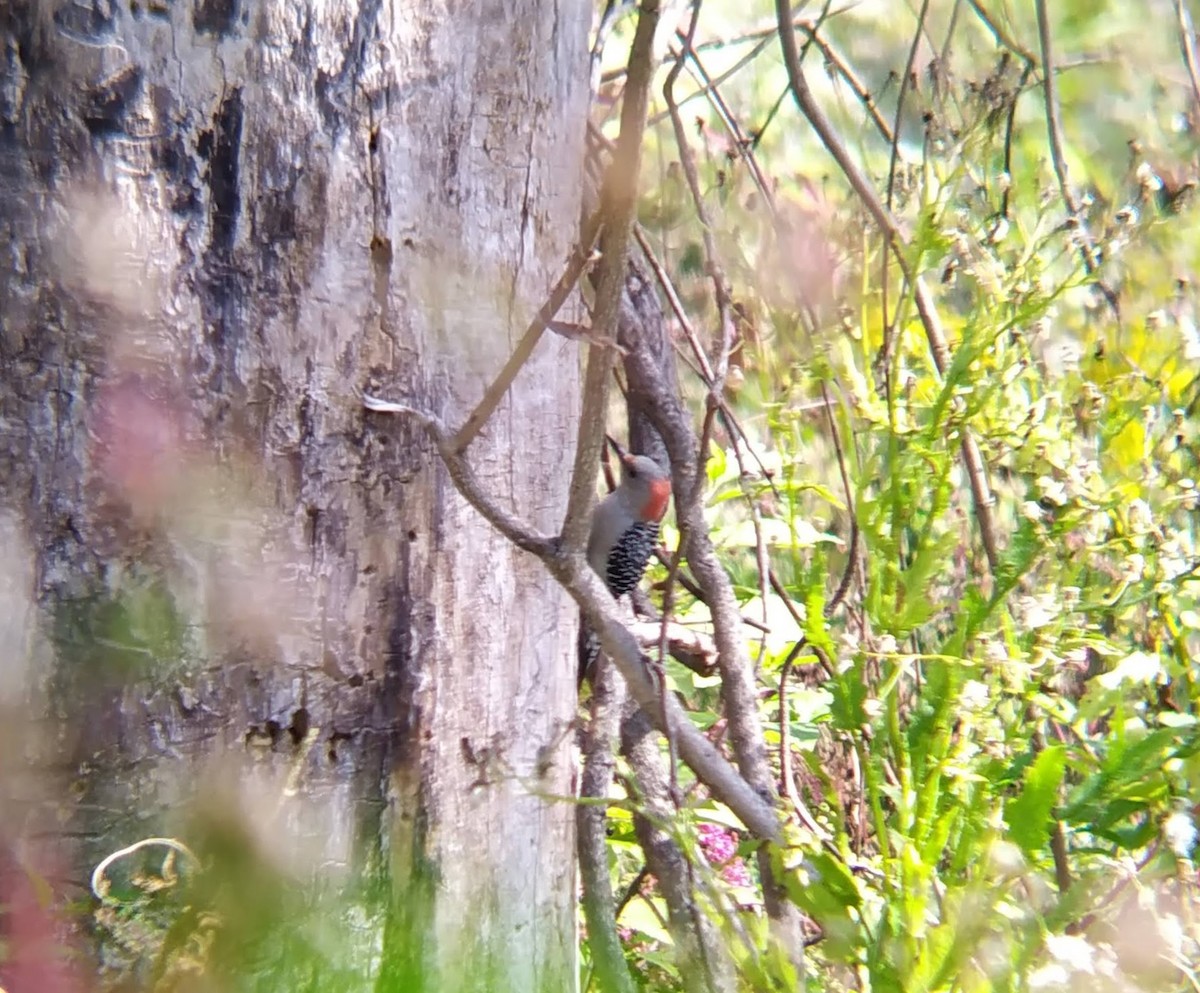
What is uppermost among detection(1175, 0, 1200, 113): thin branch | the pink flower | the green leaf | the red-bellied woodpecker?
detection(1175, 0, 1200, 113): thin branch

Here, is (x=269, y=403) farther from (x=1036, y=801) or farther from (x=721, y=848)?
(x=721, y=848)

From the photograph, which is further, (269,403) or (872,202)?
(872,202)

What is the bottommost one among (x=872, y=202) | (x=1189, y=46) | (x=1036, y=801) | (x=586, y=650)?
(x=1036, y=801)

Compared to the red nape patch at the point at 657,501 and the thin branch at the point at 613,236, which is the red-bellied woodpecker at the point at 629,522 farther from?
the thin branch at the point at 613,236

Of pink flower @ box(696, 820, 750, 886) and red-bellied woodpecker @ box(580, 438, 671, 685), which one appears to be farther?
red-bellied woodpecker @ box(580, 438, 671, 685)

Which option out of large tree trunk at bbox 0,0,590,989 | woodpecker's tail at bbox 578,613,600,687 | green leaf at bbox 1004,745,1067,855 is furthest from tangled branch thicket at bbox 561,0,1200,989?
large tree trunk at bbox 0,0,590,989

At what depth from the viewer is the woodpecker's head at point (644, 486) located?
279 cm

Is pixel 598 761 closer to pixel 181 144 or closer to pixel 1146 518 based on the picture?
pixel 1146 518

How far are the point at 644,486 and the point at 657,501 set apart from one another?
0.37 ft

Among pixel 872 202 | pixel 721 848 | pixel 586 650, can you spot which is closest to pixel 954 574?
pixel 721 848

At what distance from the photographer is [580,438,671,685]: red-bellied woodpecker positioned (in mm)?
2805

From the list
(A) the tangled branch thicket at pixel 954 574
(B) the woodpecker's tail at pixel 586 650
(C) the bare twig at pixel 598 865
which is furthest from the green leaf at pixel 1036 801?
(B) the woodpecker's tail at pixel 586 650

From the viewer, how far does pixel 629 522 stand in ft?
9.58

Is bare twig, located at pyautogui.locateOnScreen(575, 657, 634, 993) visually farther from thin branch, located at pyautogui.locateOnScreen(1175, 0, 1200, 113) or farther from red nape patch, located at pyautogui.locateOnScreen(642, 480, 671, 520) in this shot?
thin branch, located at pyautogui.locateOnScreen(1175, 0, 1200, 113)
